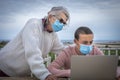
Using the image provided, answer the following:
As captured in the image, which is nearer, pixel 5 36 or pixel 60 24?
pixel 60 24

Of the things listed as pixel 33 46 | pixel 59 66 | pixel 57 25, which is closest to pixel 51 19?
pixel 57 25

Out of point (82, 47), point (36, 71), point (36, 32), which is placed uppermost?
point (36, 32)

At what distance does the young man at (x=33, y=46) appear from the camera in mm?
1777

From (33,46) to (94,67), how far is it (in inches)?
17.8

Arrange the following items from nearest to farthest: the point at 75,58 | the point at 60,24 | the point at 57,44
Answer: the point at 75,58 → the point at 60,24 → the point at 57,44

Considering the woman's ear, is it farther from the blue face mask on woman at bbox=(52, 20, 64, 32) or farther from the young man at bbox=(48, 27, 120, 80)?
the young man at bbox=(48, 27, 120, 80)

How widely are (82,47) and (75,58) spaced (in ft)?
1.52

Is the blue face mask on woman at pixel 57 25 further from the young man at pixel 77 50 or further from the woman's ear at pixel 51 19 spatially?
the young man at pixel 77 50

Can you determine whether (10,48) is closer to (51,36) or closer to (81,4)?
(51,36)

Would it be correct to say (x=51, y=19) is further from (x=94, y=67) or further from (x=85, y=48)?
(x=94, y=67)

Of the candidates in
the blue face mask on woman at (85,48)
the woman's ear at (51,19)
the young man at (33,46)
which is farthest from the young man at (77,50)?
the woman's ear at (51,19)

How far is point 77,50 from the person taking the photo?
206 cm

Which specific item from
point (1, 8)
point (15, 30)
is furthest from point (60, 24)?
point (1, 8)

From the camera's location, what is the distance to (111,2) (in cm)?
436
